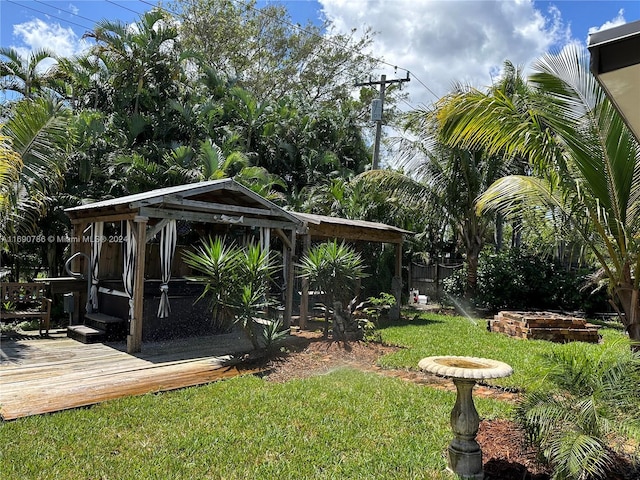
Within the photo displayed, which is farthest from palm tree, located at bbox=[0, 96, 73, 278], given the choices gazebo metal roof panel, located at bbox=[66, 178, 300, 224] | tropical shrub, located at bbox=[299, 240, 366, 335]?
tropical shrub, located at bbox=[299, 240, 366, 335]

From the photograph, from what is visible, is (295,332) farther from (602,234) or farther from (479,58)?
(479,58)

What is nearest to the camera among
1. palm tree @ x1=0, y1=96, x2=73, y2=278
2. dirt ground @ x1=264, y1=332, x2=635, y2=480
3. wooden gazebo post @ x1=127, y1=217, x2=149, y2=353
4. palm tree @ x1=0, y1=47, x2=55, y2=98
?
dirt ground @ x1=264, y1=332, x2=635, y2=480

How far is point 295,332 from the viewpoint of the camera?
966 cm

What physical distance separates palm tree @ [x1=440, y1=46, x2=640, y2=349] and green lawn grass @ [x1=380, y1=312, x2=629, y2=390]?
107cm

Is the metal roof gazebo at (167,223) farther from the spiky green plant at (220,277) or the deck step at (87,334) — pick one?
the spiky green plant at (220,277)

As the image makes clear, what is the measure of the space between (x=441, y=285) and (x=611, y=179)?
40.4 ft

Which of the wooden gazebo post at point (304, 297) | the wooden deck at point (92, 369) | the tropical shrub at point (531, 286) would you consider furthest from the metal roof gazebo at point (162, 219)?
the tropical shrub at point (531, 286)

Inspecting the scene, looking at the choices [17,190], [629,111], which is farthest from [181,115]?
[629,111]

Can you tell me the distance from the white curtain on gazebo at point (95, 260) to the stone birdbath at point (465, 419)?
24.5ft

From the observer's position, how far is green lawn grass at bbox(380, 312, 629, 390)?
690cm

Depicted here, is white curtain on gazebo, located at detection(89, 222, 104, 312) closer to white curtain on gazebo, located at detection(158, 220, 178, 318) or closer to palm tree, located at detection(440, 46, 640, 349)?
white curtain on gazebo, located at detection(158, 220, 178, 318)

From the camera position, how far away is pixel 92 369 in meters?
6.26

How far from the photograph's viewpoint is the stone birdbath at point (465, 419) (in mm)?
3365

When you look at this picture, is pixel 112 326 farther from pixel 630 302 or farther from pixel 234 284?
pixel 630 302
